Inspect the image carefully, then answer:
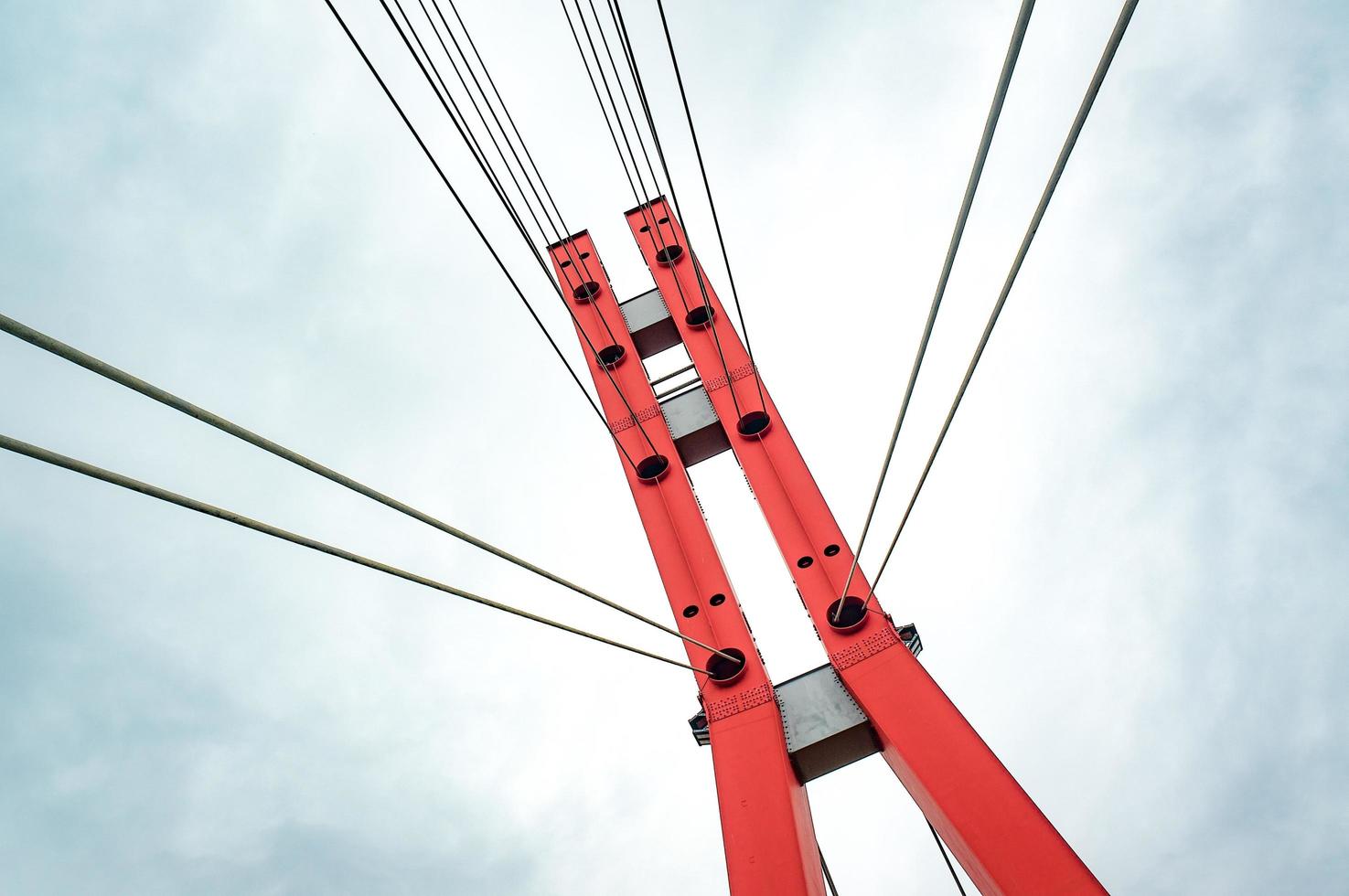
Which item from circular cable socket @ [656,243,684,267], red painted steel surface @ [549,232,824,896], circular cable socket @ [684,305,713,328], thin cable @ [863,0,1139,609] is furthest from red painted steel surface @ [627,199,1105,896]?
thin cable @ [863,0,1139,609]

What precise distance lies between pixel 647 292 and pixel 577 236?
2163 mm

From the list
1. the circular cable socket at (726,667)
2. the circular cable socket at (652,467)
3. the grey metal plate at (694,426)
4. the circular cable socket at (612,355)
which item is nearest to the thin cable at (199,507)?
the circular cable socket at (726,667)

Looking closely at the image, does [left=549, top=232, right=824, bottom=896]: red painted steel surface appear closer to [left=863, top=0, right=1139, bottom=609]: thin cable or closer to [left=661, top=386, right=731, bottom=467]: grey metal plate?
[left=661, top=386, right=731, bottom=467]: grey metal plate

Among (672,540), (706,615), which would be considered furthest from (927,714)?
(672,540)

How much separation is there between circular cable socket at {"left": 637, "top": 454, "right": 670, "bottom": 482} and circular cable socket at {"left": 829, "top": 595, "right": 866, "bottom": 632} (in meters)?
2.52

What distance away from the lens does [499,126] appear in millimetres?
8156

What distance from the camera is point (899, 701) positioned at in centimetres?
633

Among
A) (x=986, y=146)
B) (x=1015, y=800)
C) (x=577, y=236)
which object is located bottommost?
(x=1015, y=800)

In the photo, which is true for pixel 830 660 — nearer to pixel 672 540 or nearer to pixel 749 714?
pixel 749 714

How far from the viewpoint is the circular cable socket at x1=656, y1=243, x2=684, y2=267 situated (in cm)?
1107

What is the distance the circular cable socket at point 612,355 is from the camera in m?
10.2

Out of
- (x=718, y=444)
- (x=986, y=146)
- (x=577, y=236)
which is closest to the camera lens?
(x=986, y=146)

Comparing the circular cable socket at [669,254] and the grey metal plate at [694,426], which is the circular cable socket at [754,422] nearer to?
the grey metal plate at [694,426]

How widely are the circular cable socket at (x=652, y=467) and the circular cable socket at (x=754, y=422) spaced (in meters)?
0.90
